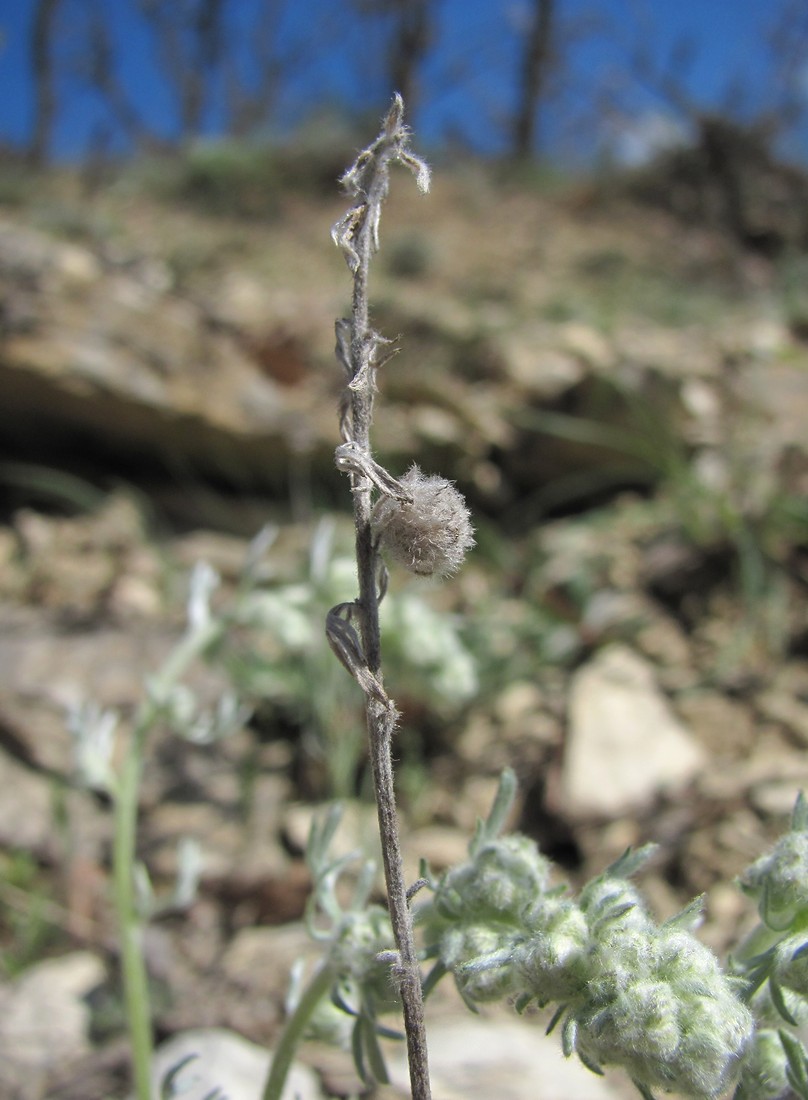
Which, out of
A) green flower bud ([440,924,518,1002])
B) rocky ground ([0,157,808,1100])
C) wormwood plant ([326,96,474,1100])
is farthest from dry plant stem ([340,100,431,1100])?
rocky ground ([0,157,808,1100])

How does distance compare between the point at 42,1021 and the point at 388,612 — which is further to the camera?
the point at 388,612

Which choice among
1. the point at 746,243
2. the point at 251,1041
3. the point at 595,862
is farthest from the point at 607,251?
the point at 251,1041

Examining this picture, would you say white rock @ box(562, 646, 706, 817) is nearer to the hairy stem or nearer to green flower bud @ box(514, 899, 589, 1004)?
the hairy stem

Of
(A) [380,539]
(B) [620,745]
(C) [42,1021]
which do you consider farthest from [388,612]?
(A) [380,539]

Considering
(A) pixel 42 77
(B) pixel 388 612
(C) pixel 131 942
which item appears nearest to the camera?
(C) pixel 131 942

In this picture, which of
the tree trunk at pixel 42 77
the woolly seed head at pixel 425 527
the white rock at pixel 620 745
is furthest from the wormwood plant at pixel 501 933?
→ the tree trunk at pixel 42 77

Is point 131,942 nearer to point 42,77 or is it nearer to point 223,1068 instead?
point 223,1068

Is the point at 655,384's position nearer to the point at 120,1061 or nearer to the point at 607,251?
the point at 120,1061
